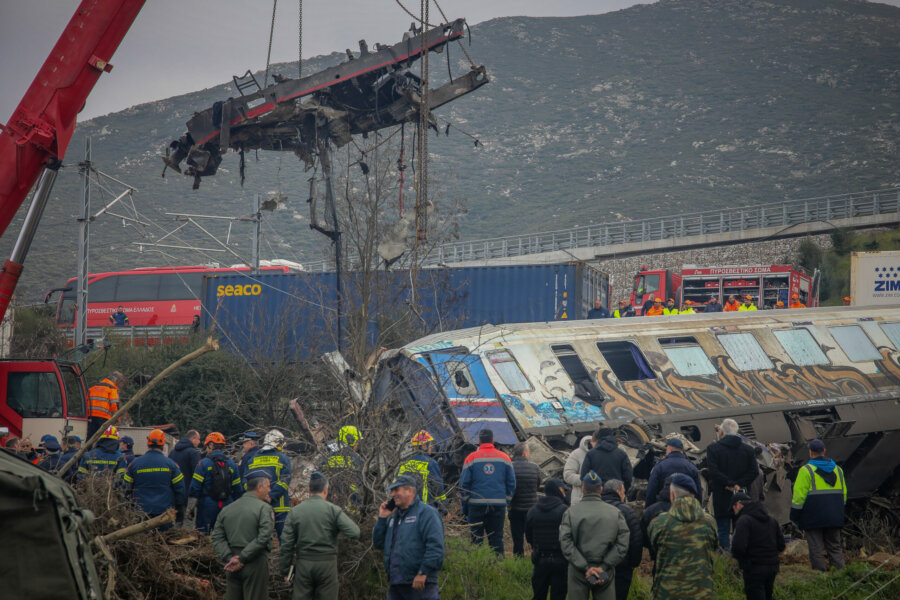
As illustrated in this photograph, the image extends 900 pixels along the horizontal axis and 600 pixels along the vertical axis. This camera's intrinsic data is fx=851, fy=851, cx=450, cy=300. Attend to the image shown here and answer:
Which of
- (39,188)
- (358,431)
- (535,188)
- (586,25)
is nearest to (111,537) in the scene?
(358,431)

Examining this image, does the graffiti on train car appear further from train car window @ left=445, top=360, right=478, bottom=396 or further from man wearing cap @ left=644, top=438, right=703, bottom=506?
man wearing cap @ left=644, top=438, right=703, bottom=506

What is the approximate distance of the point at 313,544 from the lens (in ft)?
25.3

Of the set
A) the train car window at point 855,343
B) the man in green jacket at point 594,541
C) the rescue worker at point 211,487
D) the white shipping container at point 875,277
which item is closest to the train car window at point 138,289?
the white shipping container at point 875,277

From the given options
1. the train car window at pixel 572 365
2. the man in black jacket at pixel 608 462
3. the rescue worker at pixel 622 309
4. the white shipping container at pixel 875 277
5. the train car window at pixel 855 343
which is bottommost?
the man in black jacket at pixel 608 462

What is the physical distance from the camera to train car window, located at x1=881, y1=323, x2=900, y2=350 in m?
17.6

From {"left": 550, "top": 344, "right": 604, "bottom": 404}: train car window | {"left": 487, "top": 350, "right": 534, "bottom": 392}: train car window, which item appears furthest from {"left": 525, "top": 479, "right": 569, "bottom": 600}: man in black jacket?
{"left": 550, "top": 344, "right": 604, "bottom": 404}: train car window

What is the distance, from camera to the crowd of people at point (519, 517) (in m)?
7.54

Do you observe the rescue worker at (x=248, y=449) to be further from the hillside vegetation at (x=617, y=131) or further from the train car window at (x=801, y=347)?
the hillside vegetation at (x=617, y=131)

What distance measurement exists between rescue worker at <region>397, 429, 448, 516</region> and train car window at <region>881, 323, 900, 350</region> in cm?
1171

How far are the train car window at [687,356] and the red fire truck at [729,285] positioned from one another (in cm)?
1712

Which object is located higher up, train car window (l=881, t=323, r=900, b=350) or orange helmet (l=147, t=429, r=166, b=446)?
train car window (l=881, t=323, r=900, b=350)

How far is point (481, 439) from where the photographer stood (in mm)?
10922

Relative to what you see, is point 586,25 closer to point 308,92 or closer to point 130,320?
point 130,320

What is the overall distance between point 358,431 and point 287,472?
169 cm
